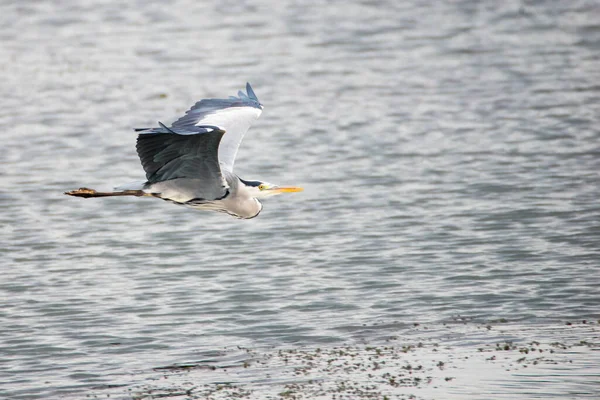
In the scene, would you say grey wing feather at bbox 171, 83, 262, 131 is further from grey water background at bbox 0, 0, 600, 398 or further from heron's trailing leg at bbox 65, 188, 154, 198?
grey water background at bbox 0, 0, 600, 398

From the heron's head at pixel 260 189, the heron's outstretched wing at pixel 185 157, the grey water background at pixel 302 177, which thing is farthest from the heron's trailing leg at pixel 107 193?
the grey water background at pixel 302 177

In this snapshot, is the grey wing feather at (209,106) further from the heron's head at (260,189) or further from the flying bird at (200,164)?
the heron's head at (260,189)

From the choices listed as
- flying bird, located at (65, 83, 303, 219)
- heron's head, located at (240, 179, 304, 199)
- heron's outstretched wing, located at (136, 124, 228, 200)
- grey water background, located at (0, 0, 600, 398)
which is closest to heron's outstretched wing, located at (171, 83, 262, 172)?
flying bird, located at (65, 83, 303, 219)

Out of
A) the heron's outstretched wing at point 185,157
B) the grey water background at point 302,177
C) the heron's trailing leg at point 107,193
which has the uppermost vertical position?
the heron's outstretched wing at point 185,157

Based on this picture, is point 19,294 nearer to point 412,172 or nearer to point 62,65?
point 412,172

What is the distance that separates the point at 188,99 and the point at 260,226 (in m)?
5.37

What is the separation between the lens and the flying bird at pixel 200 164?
8.20 m

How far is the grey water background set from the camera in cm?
980

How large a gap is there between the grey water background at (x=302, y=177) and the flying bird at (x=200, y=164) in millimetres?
1139

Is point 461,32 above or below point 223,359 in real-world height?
above

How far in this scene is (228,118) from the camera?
32.4ft

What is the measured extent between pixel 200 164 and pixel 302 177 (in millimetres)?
5351

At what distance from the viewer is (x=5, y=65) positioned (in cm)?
1941

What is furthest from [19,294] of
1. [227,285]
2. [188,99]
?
[188,99]
